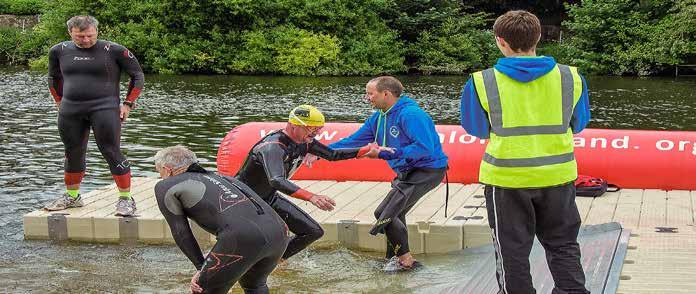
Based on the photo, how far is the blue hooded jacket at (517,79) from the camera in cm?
506

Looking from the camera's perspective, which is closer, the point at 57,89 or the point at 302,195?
the point at 302,195

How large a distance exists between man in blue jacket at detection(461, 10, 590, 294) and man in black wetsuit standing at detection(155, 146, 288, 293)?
1.42 meters

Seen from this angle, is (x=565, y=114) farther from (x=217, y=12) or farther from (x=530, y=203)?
(x=217, y=12)

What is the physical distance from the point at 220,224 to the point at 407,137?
2561mm

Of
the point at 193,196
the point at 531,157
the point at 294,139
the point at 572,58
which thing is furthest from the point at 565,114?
the point at 572,58

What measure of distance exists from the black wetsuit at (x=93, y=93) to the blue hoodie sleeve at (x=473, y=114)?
5.32m

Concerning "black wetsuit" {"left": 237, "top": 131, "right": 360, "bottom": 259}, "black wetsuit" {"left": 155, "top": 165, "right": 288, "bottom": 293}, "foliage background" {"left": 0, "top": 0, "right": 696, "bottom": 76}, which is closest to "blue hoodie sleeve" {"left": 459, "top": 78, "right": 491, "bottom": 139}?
"black wetsuit" {"left": 155, "top": 165, "right": 288, "bottom": 293}

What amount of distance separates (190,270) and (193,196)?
9.80ft

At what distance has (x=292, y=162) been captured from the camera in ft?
24.3

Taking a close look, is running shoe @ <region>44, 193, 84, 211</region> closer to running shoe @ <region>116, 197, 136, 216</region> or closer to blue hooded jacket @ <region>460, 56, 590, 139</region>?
running shoe @ <region>116, 197, 136, 216</region>

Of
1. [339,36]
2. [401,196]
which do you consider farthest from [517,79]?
[339,36]

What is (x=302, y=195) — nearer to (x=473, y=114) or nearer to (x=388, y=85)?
(x=388, y=85)

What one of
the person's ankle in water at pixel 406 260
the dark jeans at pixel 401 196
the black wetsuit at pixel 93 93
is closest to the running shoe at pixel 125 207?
the black wetsuit at pixel 93 93

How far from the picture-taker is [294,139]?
7348mm
